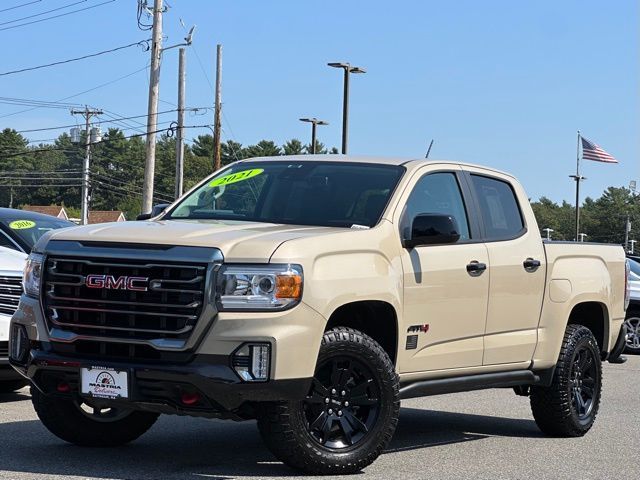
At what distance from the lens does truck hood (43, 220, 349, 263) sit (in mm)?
6489

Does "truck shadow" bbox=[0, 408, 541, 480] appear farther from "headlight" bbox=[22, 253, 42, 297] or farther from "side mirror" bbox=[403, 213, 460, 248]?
"side mirror" bbox=[403, 213, 460, 248]

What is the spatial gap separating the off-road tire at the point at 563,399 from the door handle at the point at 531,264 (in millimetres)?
769

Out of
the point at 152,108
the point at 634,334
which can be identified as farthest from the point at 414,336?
the point at 152,108

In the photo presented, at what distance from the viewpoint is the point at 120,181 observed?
452 feet

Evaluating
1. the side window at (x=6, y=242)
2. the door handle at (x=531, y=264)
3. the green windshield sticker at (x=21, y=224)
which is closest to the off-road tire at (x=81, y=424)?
the door handle at (x=531, y=264)

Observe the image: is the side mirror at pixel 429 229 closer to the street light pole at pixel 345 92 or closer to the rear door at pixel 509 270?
the rear door at pixel 509 270

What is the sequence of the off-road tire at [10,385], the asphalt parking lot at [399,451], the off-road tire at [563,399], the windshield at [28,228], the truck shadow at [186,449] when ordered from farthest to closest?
the windshield at [28,228]
the off-road tire at [10,385]
the off-road tire at [563,399]
the asphalt parking lot at [399,451]
the truck shadow at [186,449]

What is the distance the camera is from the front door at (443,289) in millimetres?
7461

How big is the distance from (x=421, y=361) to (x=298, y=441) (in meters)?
1.32

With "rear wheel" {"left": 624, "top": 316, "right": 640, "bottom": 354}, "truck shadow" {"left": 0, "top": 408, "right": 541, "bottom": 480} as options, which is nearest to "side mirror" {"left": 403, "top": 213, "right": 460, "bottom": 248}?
"truck shadow" {"left": 0, "top": 408, "right": 541, "bottom": 480}

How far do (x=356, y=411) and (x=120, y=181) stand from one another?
132969 millimetres

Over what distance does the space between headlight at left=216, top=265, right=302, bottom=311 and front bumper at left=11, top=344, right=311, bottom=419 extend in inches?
12.7

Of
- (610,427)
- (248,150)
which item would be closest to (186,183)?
(248,150)

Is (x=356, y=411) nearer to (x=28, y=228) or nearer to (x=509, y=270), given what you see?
(x=509, y=270)
